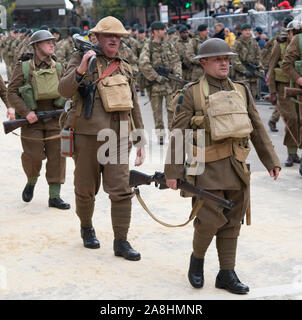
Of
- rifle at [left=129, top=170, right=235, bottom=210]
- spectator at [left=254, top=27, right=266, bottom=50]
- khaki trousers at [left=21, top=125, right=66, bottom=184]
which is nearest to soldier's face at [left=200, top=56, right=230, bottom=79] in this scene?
rifle at [left=129, top=170, right=235, bottom=210]

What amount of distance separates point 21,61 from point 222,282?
12.1 ft

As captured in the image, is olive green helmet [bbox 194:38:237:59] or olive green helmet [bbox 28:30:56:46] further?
olive green helmet [bbox 28:30:56:46]

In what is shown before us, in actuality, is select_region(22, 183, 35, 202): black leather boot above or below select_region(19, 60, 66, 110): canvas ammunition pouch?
below

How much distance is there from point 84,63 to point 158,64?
6.98 m

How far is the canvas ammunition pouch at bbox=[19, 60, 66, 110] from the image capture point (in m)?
7.08

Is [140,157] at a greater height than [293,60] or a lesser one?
lesser

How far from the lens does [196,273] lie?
16.1 feet

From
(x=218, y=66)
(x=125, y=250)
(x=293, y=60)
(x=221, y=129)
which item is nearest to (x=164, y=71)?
(x=293, y=60)

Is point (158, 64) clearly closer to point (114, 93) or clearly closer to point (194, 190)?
point (114, 93)

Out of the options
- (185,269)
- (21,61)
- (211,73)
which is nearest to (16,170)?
(21,61)

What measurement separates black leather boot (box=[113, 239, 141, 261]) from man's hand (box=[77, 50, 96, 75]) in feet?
5.04

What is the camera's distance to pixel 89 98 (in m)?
5.54

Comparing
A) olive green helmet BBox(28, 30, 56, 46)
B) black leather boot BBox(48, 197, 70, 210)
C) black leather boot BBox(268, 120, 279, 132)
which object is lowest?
black leather boot BBox(268, 120, 279, 132)

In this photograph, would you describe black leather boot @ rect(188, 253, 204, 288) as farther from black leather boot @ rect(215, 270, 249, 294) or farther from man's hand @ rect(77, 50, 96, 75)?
man's hand @ rect(77, 50, 96, 75)
